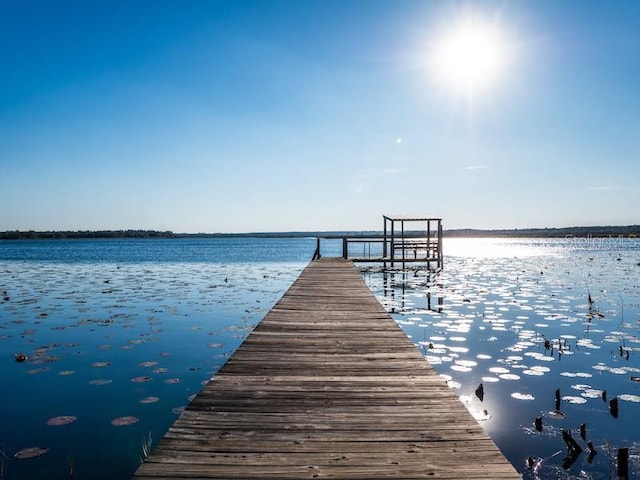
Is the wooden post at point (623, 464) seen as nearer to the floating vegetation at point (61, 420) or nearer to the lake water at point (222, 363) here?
the lake water at point (222, 363)

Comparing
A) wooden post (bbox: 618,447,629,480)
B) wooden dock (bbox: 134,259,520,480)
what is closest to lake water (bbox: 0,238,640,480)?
wooden post (bbox: 618,447,629,480)

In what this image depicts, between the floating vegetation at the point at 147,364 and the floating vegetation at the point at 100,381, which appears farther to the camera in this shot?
the floating vegetation at the point at 147,364

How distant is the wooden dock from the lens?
2.92 m

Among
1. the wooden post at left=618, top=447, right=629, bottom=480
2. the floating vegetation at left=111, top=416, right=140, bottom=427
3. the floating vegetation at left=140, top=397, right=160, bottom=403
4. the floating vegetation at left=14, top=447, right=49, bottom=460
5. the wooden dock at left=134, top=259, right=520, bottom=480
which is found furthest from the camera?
the floating vegetation at left=140, top=397, right=160, bottom=403

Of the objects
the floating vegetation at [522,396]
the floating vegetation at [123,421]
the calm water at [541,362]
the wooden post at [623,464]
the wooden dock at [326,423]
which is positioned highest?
the wooden dock at [326,423]

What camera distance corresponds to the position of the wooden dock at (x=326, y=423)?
2920mm

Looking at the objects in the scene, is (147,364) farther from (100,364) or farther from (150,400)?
(150,400)

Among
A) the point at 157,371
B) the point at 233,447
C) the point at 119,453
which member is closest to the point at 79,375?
the point at 157,371

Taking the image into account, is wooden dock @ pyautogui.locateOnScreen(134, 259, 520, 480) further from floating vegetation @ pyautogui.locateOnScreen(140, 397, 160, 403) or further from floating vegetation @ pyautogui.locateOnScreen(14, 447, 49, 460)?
floating vegetation @ pyautogui.locateOnScreen(14, 447, 49, 460)

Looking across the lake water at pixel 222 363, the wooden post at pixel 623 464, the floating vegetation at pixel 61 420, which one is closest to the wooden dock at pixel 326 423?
the lake water at pixel 222 363

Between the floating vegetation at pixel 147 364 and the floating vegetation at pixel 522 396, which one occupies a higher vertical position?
the floating vegetation at pixel 522 396

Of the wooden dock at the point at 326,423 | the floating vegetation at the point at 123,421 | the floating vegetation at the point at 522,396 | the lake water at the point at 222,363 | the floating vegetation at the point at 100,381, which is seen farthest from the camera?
the floating vegetation at the point at 100,381

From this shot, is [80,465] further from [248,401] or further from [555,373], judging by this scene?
[555,373]

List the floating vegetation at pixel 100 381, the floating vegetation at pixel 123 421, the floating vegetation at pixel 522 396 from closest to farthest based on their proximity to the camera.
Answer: the floating vegetation at pixel 123 421, the floating vegetation at pixel 522 396, the floating vegetation at pixel 100 381
